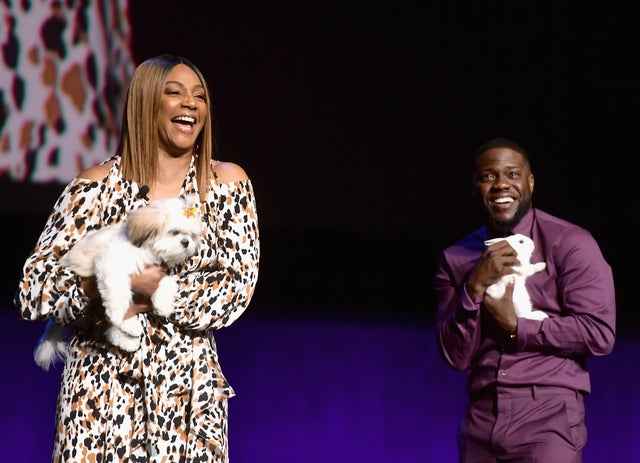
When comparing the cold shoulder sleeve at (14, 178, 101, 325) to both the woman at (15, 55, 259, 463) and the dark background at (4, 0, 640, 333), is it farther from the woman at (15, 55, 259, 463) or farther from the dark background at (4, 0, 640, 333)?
the dark background at (4, 0, 640, 333)

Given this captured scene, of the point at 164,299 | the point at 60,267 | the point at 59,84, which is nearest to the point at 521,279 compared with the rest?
the point at 164,299

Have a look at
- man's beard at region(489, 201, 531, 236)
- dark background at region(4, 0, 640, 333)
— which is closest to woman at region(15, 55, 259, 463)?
man's beard at region(489, 201, 531, 236)

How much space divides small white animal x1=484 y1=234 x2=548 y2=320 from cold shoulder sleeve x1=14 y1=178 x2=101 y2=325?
1.40 metres

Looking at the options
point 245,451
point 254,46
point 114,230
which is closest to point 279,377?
point 245,451

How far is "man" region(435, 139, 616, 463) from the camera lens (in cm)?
305

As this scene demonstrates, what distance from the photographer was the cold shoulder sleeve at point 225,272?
8.27 feet

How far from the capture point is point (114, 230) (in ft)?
8.62

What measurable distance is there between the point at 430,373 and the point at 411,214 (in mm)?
1082

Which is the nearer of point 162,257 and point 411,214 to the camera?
point 162,257

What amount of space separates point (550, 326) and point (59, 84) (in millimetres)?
3410

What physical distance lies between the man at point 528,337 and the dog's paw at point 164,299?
1.14m

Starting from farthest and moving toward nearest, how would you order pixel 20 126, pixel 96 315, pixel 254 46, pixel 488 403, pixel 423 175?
pixel 423 175 → pixel 254 46 → pixel 20 126 → pixel 488 403 → pixel 96 315

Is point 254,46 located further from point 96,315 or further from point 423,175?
point 96,315

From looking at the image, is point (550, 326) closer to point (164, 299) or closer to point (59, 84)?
point (164, 299)
